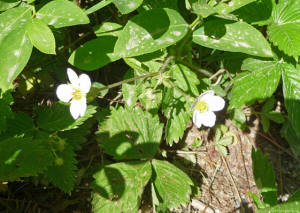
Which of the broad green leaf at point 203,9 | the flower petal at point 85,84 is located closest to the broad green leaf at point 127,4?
the broad green leaf at point 203,9

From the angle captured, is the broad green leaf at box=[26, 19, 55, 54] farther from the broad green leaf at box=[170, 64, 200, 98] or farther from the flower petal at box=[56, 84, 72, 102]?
the broad green leaf at box=[170, 64, 200, 98]

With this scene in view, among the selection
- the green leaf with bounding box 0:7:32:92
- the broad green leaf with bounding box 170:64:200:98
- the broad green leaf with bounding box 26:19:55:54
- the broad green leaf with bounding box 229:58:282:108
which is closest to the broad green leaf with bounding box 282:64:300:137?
the broad green leaf with bounding box 229:58:282:108

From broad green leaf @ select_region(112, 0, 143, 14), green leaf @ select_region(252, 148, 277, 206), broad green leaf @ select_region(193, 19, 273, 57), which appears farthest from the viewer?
green leaf @ select_region(252, 148, 277, 206)

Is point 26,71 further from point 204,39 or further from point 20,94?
point 204,39

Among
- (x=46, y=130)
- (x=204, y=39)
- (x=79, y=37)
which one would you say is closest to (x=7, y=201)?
(x=46, y=130)

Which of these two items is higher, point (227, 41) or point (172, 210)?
point (227, 41)

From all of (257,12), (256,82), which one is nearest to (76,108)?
(256,82)

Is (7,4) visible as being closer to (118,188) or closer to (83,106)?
(83,106)
